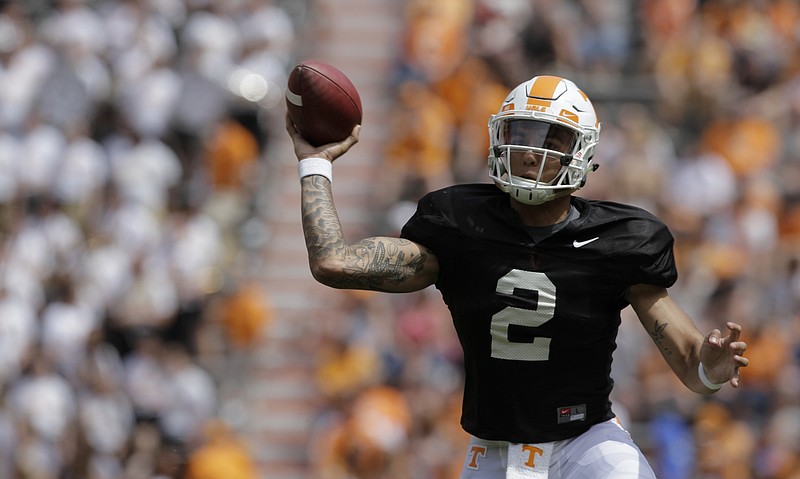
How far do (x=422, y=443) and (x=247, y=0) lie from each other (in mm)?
5004

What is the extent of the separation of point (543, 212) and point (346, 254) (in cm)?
68

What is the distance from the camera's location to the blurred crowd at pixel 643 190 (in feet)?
29.6

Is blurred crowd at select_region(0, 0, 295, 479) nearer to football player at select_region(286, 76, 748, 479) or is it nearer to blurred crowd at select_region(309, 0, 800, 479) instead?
blurred crowd at select_region(309, 0, 800, 479)

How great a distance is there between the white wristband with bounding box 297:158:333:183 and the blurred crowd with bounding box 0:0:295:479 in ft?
16.6

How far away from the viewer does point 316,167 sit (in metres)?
4.55

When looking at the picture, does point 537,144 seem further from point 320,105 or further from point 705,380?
point 705,380

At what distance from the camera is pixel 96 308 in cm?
1068

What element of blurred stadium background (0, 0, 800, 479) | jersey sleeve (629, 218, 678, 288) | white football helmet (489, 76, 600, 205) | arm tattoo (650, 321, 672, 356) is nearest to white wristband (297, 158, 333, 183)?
white football helmet (489, 76, 600, 205)

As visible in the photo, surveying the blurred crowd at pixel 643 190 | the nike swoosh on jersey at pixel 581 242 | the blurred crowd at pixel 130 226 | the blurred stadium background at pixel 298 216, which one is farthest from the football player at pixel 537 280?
the blurred crowd at pixel 130 226

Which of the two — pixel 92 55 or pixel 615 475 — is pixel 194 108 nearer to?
pixel 92 55

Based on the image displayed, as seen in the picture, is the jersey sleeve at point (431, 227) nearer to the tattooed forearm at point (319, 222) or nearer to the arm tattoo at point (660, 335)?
the tattooed forearm at point (319, 222)

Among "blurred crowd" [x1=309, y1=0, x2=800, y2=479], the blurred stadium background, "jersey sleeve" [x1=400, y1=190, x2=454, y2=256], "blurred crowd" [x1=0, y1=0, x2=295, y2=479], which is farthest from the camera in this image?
"blurred crowd" [x1=0, y1=0, x2=295, y2=479]

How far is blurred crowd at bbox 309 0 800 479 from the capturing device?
9.02m

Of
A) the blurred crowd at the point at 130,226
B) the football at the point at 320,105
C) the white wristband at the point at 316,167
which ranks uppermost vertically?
the football at the point at 320,105
